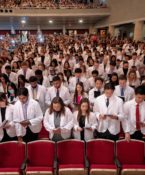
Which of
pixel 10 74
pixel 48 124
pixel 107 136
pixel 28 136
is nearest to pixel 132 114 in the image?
pixel 107 136

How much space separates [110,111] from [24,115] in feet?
5.68

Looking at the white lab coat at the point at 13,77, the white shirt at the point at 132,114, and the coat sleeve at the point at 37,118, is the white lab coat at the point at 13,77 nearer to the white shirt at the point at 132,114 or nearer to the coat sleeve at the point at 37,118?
the coat sleeve at the point at 37,118

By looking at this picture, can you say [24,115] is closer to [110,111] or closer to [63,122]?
[63,122]

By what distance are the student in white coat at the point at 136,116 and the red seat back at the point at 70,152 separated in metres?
1.00

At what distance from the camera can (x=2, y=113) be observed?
521cm

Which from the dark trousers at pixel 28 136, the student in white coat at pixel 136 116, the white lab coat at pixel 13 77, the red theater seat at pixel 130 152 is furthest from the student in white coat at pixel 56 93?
the white lab coat at pixel 13 77

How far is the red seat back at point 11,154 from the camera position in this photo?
4977mm

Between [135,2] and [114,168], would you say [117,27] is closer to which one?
[135,2]

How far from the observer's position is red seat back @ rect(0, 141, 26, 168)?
4977 mm

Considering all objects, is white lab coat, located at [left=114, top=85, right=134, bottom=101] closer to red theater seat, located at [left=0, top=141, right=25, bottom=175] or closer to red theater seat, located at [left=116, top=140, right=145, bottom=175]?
red theater seat, located at [left=116, top=140, right=145, bottom=175]

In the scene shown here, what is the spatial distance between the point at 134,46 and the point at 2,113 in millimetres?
12564

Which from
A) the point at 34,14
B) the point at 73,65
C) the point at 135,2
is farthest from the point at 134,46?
the point at 34,14

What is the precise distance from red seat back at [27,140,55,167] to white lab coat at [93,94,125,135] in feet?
3.71

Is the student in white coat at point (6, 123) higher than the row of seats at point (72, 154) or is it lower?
higher
